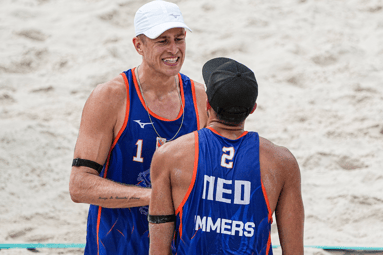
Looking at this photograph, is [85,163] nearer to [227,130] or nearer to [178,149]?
[178,149]

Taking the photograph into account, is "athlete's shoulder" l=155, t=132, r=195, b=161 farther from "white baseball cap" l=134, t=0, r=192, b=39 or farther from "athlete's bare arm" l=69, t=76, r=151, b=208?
"white baseball cap" l=134, t=0, r=192, b=39

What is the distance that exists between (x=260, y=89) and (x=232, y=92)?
150 inches

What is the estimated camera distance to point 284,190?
164 centimetres

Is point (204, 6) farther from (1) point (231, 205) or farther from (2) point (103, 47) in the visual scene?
(1) point (231, 205)

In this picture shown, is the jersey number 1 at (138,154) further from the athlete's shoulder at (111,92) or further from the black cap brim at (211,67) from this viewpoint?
the black cap brim at (211,67)

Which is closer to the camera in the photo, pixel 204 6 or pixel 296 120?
pixel 296 120

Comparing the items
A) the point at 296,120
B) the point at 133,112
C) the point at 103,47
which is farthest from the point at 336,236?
the point at 103,47

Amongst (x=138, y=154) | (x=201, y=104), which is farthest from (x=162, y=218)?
(x=201, y=104)

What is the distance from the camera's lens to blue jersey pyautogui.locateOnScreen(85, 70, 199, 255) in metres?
2.16

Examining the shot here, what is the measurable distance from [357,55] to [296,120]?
1.44m

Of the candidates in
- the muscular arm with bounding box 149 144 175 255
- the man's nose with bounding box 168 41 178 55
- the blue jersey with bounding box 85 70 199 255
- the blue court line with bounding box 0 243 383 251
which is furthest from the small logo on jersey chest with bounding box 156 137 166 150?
the blue court line with bounding box 0 243 383 251

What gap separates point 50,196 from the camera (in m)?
4.00

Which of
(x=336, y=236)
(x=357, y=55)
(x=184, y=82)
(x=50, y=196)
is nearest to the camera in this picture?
(x=184, y=82)

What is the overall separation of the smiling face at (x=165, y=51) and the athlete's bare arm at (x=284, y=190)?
0.76 meters
